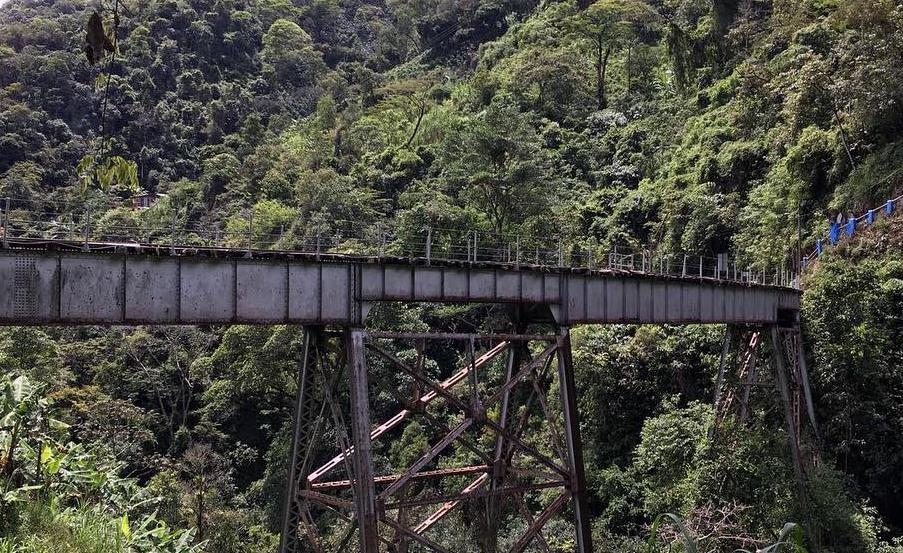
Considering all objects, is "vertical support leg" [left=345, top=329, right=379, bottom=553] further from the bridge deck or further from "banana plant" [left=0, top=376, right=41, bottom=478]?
"banana plant" [left=0, top=376, right=41, bottom=478]

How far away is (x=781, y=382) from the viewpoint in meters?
21.6

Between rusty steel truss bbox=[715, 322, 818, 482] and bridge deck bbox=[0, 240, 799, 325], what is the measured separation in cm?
583

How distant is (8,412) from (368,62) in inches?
3208

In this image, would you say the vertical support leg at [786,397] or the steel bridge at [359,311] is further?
the vertical support leg at [786,397]

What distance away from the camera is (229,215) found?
168 feet

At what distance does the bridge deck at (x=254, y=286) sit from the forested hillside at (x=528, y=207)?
1.87m

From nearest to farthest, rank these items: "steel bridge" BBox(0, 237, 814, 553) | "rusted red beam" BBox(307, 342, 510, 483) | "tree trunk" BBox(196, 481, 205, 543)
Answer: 1. "steel bridge" BBox(0, 237, 814, 553)
2. "rusted red beam" BBox(307, 342, 510, 483)
3. "tree trunk" BBox(196, 481, 205, 543)

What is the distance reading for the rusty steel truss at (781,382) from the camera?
21.5 metres

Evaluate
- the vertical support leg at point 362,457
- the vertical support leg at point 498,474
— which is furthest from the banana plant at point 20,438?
the vertical support leg at point 498,474

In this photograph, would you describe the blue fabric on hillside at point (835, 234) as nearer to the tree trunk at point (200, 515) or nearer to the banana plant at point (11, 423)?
the tree trunk at point (200, 515)

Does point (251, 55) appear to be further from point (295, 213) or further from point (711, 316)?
point (711, 316)

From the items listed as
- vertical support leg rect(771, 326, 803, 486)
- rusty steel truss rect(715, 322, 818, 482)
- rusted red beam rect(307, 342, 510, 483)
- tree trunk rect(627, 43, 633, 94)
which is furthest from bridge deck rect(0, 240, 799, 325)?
tree trunk rect(627, 43, 633, 94)

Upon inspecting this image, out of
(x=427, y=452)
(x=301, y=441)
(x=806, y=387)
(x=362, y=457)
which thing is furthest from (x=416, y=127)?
(x=362, y=457)

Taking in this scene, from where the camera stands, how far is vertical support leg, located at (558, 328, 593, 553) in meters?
15.1
